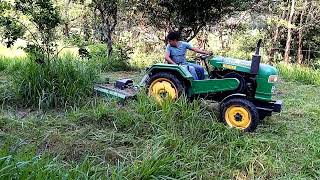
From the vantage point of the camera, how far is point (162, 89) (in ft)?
15.9

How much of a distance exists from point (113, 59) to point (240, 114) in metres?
4.55

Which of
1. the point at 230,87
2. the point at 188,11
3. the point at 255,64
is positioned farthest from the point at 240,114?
the point at 188,11

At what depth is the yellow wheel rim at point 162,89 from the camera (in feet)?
15.7

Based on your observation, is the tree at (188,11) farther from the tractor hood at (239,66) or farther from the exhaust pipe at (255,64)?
the exhaust pipe at (255,64)

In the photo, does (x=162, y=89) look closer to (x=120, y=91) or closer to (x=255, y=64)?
(x=120, y=91)

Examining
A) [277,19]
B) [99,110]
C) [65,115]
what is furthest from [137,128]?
[277,19]

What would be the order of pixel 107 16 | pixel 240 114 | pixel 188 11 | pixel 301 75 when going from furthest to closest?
1. pixel 107 16
2. pixel 188 11
3. pixel 301 75
4. pixel 240 114

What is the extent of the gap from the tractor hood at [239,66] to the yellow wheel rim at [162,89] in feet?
1.93

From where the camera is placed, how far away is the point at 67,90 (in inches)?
Answer: 192

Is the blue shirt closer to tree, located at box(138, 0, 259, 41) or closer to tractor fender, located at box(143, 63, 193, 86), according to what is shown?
tractor fender, located at box(143, 63, 193, 86)

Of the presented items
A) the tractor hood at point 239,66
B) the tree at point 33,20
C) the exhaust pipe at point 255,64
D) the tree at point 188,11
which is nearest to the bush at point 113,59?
the tree at point 188,11

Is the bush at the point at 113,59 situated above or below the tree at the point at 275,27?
below

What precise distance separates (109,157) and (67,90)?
5.52 ft

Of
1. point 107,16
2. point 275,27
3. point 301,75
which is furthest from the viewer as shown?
point 275,27
